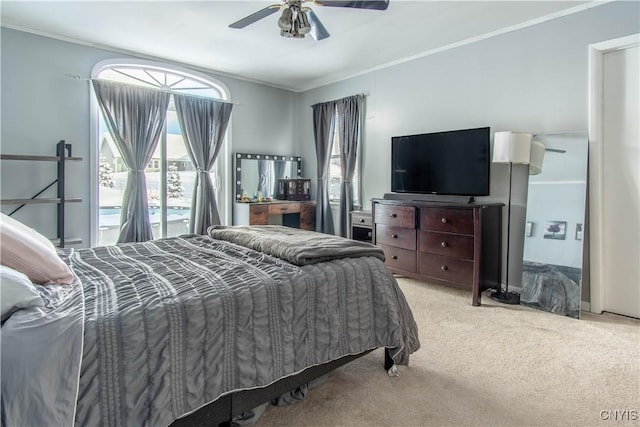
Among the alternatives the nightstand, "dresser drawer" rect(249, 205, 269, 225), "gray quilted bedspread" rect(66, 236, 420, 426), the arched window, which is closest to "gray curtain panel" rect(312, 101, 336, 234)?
the nightstand

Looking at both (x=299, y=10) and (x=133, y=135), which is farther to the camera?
(x=133, y=135)

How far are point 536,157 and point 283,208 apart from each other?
3162 millimetres

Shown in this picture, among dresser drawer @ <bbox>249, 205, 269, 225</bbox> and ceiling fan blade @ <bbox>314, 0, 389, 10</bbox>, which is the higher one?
ceiling fan blade @ <bbox>314, 0, 389, 10</bbox>

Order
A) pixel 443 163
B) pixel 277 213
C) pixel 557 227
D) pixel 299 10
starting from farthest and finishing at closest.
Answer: pixel 277 213
pixel 443 163
pixel 557 227
pixel 299 10

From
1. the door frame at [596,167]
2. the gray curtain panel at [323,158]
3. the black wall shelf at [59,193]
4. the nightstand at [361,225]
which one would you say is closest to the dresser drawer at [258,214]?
the gray curtain panel at [323,158]

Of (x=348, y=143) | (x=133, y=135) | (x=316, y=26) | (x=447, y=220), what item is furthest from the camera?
(x=348, y=143)

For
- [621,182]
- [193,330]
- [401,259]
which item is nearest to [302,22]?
[193,330]

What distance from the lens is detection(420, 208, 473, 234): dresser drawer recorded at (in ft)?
11.1

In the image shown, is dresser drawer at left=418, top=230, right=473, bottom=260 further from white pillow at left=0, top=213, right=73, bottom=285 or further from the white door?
white pillow at left=0, top=213, right=73, bottom=285

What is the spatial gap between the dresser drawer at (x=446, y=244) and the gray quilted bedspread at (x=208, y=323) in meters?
1.54

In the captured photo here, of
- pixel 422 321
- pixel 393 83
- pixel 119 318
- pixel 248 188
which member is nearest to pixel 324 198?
pixel 248 188

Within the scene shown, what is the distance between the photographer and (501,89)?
3701mm

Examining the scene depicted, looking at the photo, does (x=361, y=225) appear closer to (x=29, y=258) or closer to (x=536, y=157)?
(x=536, y=157)

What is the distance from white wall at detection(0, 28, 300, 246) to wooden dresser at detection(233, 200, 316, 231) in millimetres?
1797
